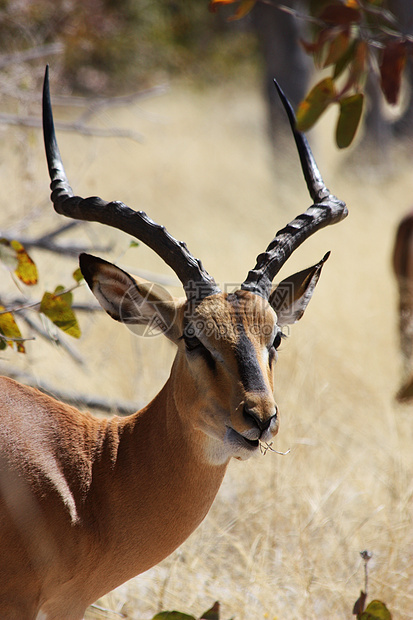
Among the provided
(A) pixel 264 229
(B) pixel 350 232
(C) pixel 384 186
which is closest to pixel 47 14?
(A) pixel 264 229

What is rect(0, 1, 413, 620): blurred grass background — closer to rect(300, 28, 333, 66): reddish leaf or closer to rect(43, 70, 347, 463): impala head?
rect(43, 70, 347, 463): impala head

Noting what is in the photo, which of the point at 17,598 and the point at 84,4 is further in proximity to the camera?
the point at 84,4

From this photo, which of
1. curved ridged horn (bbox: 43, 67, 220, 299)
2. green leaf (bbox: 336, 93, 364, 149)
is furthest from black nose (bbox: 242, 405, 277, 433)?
green leaf (bbox: 336, 93, 364, 149)

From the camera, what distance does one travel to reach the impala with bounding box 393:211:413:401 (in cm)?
639

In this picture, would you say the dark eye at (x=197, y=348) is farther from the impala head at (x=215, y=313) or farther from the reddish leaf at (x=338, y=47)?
the reddish leaf at (x=338, y=47)

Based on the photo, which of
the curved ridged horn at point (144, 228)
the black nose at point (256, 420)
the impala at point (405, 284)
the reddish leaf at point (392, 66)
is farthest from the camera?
the impala at point (405, 284)

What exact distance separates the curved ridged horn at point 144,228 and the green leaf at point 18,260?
0.27m

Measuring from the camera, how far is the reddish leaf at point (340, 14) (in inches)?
123

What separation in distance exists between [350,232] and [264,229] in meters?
1.54

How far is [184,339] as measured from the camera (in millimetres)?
2834

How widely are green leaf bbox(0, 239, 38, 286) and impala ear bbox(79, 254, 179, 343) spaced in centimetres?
39

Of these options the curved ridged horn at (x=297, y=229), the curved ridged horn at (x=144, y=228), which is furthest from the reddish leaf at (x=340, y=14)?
the curved ridged horn at (x=144, y=228)

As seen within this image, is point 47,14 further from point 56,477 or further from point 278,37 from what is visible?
point 56,477

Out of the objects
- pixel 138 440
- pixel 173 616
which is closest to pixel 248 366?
pixel 138 440
